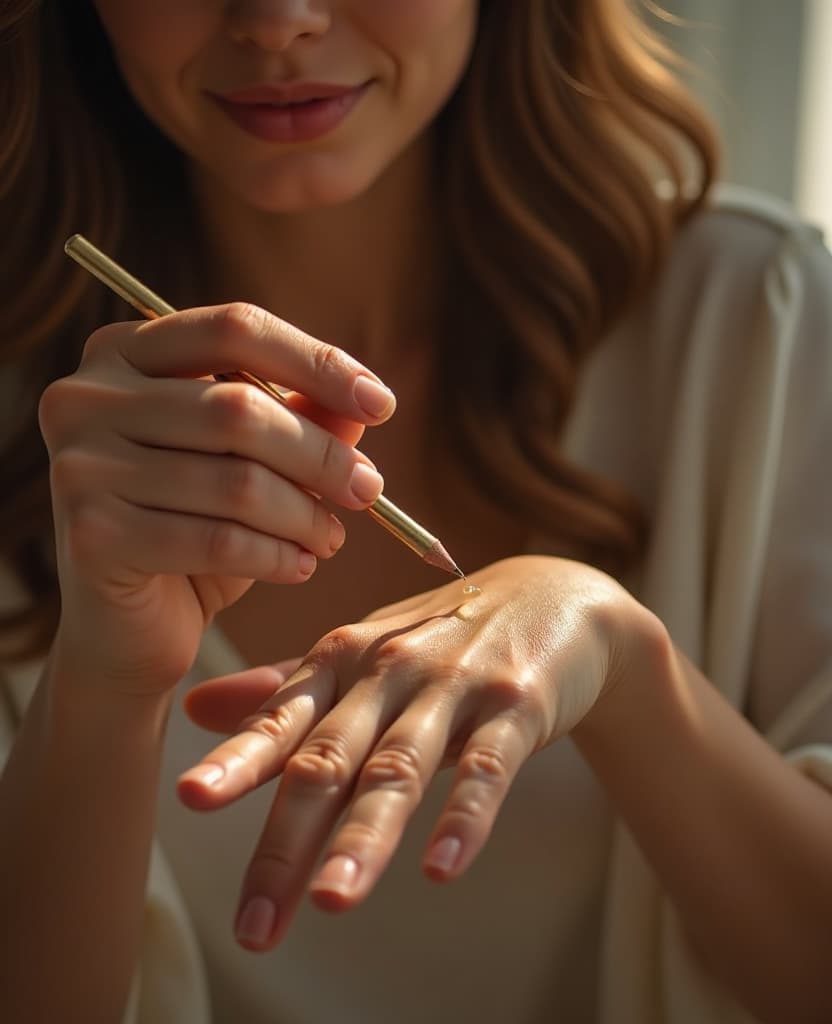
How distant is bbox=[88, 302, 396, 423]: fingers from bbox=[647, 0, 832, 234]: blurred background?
115 centimetres

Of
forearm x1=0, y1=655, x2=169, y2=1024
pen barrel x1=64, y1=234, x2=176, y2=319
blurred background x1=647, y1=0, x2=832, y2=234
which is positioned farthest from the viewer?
blurred background x1=647, y1=0, x2=832, y2=234

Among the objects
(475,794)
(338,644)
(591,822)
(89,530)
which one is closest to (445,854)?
(475,794)

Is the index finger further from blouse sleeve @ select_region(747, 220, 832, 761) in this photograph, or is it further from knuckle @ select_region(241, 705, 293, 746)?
blouse sleeve @ select_region(747, 220, 832, 761)

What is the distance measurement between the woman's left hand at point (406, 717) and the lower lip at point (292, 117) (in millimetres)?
389

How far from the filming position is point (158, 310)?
0.79 metres

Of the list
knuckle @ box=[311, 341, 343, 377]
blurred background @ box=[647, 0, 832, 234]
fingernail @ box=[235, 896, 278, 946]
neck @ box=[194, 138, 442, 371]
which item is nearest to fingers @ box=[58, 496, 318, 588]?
knuckle @ box=[311, 341, 343, 377]

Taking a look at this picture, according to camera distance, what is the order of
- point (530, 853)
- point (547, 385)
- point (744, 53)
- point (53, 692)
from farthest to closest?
point (744, 53) < point (547, 385) < point (530, 853) < point (53, 692)

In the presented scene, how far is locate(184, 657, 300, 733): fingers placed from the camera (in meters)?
0.84

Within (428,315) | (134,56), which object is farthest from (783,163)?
(134,56)

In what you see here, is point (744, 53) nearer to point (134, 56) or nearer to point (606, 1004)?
point (134, 56)

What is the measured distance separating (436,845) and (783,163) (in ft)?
4.93

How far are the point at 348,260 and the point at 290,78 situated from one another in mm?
301

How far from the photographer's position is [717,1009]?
3.32 ft

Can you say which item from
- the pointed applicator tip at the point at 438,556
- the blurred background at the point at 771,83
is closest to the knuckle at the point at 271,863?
the pointed applicator tip at the point at 438,556
